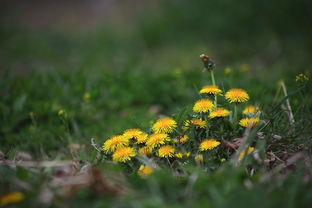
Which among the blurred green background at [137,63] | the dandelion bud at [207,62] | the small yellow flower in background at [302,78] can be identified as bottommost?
the dandelion bud at [207,62]

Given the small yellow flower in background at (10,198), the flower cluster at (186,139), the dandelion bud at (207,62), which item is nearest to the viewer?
the small yellow flower in background at (10,198)

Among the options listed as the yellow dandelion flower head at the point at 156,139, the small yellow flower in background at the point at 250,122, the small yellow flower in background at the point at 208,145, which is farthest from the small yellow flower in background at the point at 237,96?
the yellow dandelion flower head at the point at 156,139

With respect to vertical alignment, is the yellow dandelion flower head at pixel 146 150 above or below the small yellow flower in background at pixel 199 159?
above

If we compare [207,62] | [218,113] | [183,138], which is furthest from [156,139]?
[207,62]

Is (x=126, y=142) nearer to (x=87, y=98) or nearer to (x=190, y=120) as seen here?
(x=190, y=120)

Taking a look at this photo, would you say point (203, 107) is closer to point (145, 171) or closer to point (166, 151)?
point (166, 151)

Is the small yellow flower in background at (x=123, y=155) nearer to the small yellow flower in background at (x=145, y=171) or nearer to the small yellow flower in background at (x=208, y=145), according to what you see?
the small yellow flower in background at (x=145, y=171)

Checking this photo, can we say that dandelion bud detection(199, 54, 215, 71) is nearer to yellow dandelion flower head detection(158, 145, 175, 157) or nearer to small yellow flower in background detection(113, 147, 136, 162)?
yellow dandelion flower head detection(158, 145, 175, 157)

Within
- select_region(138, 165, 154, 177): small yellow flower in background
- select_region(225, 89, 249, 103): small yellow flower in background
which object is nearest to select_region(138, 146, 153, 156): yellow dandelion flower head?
select_region(138, 165, 154, 177): small yellow flower in background

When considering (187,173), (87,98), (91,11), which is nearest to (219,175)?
(187,173)

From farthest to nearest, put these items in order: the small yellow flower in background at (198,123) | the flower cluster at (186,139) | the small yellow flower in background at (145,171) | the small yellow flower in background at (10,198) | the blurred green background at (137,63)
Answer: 1. the blurred green background at (137,63)
2. the small yellow flower in background at (198,123)
3. the flower cluster at (186,139)
4. the small yellow flower in background at (145,171)
5. the small yellow flower in background at (10,198)
